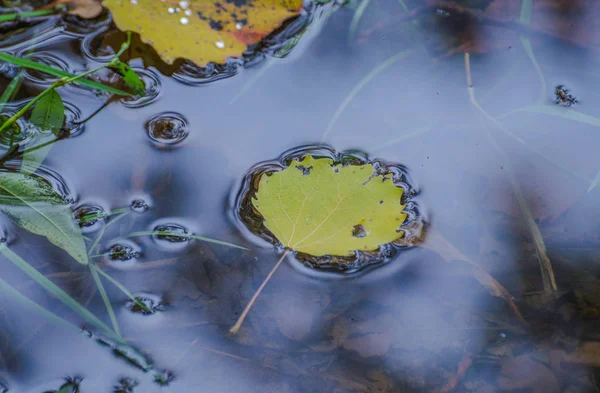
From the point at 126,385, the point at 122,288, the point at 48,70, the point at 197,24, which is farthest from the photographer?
the point at 197,24

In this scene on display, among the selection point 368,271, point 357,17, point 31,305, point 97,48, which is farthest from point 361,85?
point 31,305

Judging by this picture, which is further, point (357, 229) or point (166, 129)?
point (166, 129)

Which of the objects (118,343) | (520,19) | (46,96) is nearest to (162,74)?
(46,96)

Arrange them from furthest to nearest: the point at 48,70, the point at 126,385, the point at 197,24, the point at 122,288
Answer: the point at 197,24
the point at 48,70
the point at 122,288
the point at 126,385

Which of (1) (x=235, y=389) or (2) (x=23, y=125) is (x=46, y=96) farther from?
(1) (x=235, y=389)

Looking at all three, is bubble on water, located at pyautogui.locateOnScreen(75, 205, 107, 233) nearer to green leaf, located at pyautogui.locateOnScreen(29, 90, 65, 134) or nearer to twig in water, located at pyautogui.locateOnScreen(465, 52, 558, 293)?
green leaf, located at pyautogui.locateOnScreen(29, 90, 65, 134)

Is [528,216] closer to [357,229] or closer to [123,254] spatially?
[357,229]

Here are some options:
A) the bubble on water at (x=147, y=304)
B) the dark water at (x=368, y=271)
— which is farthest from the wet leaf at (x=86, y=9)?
the bubble on water at (x=147, y=304)

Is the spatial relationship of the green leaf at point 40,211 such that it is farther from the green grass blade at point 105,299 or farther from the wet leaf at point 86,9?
the wet leaf at point 86,9
